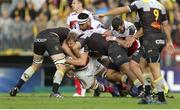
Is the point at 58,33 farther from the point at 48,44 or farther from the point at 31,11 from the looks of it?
the point at 31,11

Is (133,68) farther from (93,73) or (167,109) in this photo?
(167,109)

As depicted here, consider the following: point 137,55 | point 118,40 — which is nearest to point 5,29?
point 118,40

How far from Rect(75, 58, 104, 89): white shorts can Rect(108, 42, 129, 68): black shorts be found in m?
1.12

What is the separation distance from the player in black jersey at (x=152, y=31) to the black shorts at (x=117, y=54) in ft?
7.19

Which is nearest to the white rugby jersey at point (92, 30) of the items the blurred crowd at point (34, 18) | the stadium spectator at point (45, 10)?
the blurred crowd at point (34, 18)

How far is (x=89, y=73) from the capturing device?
18438 millimetres

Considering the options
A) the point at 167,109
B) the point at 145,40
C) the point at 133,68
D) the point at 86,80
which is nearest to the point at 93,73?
the point at 86,80

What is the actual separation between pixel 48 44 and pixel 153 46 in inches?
134

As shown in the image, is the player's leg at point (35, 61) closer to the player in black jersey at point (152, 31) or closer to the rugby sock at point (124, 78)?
the rugby sock at point (124, 78)

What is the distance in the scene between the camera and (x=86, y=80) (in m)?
18.4

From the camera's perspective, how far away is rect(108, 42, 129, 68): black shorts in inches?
679

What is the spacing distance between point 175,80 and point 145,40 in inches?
368

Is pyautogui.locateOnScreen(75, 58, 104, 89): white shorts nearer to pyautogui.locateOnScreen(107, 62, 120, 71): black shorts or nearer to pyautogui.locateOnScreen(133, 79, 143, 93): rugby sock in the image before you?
pyautogui.locateOnScreen(107, 62, 120, 71): black shorts

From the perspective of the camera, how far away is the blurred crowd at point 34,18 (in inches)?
945
